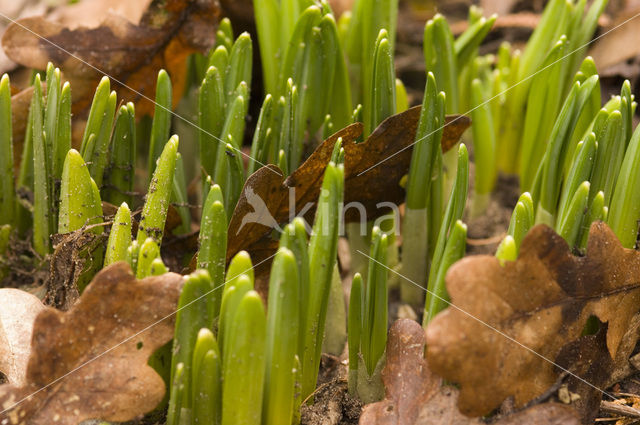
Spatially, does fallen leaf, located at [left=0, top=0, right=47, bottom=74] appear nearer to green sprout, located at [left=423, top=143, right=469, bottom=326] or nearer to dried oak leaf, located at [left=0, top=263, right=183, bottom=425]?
dried oak leaf, located at [left=0, top=263, right=183, bottom=425]

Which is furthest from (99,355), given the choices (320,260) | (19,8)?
(19,8)

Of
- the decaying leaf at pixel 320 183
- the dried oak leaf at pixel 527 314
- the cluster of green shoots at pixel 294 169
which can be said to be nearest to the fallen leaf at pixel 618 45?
the cluster of green shoots at pixel 294 169

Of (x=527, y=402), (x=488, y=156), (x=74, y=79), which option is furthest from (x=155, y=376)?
(x=488, y=156)

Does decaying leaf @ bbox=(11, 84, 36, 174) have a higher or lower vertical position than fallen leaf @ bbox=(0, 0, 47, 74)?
lower

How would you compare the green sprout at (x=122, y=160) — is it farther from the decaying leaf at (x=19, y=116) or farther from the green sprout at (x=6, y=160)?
the decaying leaf at (x=19, y=116)

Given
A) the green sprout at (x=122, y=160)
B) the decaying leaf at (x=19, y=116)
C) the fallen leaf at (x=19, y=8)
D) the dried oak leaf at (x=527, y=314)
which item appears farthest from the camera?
the fallen leaf at (x=19, y=8)

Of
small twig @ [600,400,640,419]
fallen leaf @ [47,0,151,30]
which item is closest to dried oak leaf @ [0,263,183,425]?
small twig @ [600,400,640,419]
